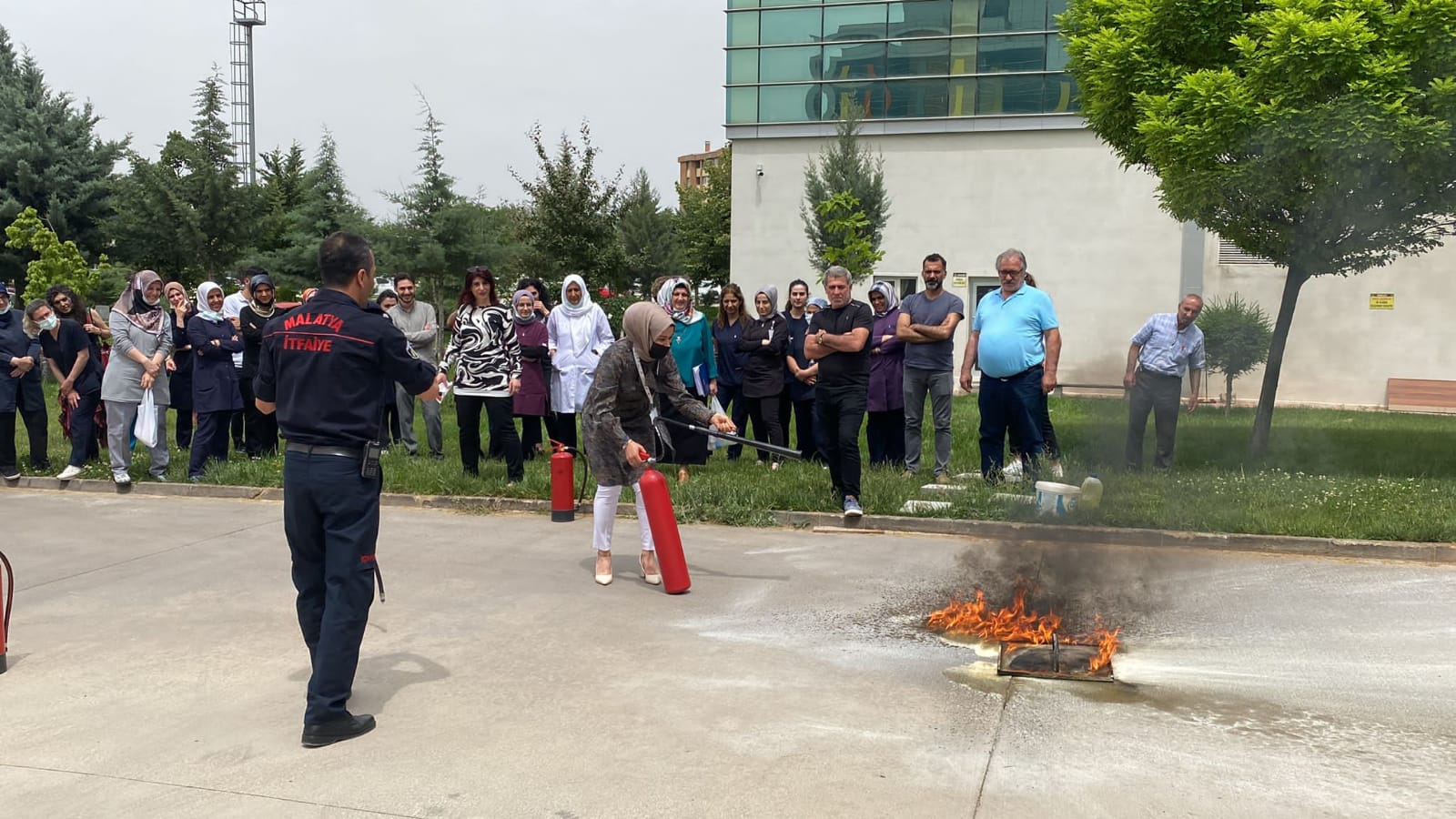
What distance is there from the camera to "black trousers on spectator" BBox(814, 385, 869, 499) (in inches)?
331

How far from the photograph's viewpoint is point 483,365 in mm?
9961

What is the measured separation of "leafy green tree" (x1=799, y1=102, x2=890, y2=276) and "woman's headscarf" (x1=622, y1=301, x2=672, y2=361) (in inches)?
642

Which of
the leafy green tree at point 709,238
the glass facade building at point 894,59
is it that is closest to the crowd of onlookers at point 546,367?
the glass facade building at point 894,59

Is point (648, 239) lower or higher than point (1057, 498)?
higher

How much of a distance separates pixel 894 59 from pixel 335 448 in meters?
23.7

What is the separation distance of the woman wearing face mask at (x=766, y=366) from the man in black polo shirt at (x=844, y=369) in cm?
227

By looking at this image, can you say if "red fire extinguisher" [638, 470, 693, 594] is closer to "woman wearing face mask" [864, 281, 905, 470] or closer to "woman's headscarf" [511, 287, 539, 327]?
"woman wearing face mask" [864, 281, 905, 470]

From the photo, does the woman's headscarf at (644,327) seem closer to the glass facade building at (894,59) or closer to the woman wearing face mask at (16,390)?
the woman wearing face mask at (16,390)

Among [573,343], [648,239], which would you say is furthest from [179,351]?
[648,239]

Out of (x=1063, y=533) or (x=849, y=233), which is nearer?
(x=1063, y=533)

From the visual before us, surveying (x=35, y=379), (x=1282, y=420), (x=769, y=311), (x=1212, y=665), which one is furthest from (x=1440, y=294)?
(x=35, y=379)

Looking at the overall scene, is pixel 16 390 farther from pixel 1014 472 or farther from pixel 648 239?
pixel 648 239

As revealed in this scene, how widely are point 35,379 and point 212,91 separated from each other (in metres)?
25.8

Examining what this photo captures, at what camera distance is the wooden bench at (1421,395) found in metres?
21.1
